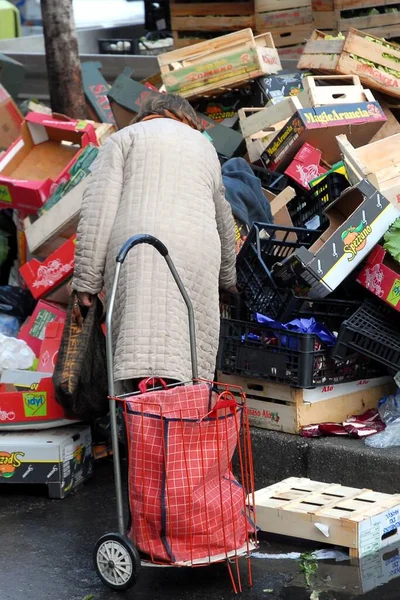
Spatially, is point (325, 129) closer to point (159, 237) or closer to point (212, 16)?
point (159, 237)

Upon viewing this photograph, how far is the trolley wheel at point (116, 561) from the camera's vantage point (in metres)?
4.06

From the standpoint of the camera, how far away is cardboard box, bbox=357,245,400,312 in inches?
200

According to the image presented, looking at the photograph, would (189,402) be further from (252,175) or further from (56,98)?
(56,98)

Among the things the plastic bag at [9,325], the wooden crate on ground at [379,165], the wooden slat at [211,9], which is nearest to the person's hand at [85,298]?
the wooden crate on ground at [379,165]

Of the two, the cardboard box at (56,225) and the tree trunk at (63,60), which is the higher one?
the tree trunk at (63,60)

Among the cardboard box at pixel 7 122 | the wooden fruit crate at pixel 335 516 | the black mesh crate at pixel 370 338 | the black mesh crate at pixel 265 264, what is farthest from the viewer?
the cardboard box at pixel 7 122

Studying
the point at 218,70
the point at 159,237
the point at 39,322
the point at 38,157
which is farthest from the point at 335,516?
the point at 218,70

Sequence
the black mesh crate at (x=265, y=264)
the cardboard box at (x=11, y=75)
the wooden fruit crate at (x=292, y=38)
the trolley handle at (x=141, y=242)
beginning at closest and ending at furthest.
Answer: the trolley handle at (x=141, y=242), the black mesh crate at (x=265, y=264), the cardboard box at (x=11, y=75), the wooden fruit crate at (x=292, y=38)

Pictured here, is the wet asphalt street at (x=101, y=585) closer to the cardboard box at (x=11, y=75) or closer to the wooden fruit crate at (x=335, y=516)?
the wooden fruit crate at (x=335, y=516)

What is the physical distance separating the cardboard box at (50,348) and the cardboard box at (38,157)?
0.92m

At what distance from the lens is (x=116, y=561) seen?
13.5 feet

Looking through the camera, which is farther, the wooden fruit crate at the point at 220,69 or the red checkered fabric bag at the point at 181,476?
the wooden fruit crate at the point at 220,69

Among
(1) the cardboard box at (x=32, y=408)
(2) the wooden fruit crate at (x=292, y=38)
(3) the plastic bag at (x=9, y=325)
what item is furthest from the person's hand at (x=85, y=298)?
(2) the wooden fruit crate at (x=292, y=38)

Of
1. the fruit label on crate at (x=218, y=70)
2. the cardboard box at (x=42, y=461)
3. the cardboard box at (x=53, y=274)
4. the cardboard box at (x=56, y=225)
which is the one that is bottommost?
the cardboard box at (x=42, y=461)
